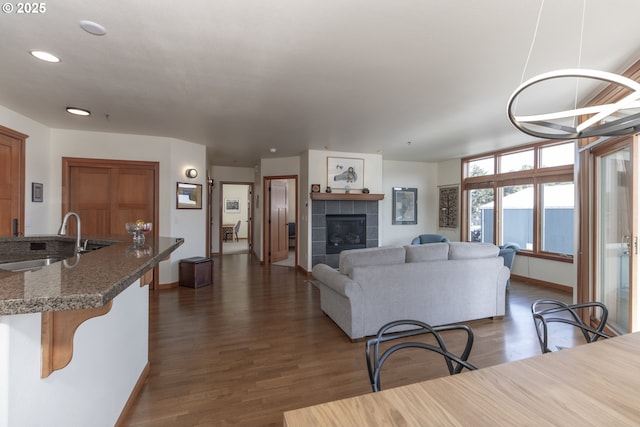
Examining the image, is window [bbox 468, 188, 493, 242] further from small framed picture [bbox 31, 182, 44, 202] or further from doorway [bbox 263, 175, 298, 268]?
small framed picture [bbox 31, 182, 44, 202]

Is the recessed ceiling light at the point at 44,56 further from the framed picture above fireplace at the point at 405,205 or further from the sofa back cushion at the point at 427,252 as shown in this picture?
the framed picture above fireplace at the point at 405,205

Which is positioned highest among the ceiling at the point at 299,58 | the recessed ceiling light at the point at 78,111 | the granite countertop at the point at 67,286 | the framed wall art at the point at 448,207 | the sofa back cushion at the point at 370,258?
the ceiling at the point at 299,58

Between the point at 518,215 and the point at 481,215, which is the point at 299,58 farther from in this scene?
the point at 481,215

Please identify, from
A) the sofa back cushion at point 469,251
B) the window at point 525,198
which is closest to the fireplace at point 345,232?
the window at point 525,198

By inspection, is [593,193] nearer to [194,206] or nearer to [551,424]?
[551,424]

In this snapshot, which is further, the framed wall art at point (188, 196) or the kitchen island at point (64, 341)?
the framed wall art at point (188, 196)

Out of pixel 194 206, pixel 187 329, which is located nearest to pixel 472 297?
pixel 187 329

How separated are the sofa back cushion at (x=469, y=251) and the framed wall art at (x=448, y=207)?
3686 mm

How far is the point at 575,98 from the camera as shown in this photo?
3102 millimetres

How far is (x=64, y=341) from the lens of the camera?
941 mm

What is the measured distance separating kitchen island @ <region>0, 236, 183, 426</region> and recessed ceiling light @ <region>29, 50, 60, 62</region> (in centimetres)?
183

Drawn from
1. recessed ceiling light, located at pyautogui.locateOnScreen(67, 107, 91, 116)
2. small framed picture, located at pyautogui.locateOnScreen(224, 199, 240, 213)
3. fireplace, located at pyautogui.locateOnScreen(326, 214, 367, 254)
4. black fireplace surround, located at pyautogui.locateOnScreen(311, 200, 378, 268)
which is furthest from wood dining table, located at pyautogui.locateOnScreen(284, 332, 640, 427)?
small framed picture, located at pyautogui.locateOnScreen(224, 199, 240, 213)

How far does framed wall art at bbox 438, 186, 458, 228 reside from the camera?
22.6ft

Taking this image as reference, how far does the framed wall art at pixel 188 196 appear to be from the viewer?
4.78 meters
